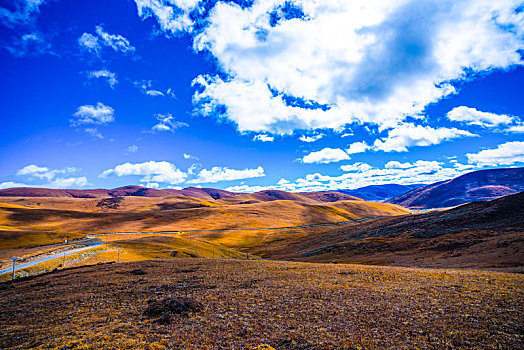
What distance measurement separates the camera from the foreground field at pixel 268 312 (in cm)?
1445

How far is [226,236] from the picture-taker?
14100cm

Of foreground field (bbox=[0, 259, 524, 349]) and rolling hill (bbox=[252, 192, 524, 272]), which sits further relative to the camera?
rolling hill (bbox=[252, 192, 524, 272])

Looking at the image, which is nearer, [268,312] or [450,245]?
[268,312]

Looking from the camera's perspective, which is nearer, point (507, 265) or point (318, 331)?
point (318, 331)

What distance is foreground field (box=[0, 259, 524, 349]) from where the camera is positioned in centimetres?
1445

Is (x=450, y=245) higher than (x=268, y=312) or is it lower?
higher

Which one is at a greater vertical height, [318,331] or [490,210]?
[490,210]

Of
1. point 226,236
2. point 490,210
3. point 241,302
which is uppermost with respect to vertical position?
point 490,210

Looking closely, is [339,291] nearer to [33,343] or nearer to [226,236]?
[33,343]

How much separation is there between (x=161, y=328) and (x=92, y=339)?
12.3 feet

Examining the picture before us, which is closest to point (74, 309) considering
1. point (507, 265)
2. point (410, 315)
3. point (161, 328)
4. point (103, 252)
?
point (161, 328)

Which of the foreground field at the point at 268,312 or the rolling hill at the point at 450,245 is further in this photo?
the rolling hill at the point at 450,245

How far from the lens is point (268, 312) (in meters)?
19.3

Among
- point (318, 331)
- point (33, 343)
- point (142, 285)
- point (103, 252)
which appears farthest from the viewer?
point (103, 252)
